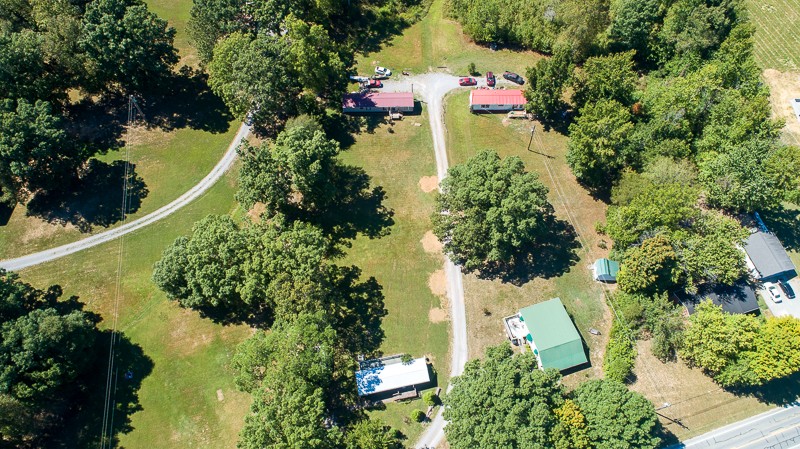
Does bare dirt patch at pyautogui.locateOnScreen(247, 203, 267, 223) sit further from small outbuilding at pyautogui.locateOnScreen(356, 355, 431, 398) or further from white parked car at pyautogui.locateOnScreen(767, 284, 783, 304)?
white parked car at pyautogui.locateOnScreen(767, 284, 783, 304)

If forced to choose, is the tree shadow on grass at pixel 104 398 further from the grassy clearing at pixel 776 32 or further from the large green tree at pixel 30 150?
the grassy clearing at pixel 776 32

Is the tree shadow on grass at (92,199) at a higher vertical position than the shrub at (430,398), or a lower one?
higher

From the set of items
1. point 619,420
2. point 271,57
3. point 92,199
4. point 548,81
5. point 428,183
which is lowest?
point 619,420

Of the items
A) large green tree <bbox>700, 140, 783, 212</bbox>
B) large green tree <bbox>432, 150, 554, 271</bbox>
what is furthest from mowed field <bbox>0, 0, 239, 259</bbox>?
large green tree <bbox>700, 140, 783, 212</bbox>

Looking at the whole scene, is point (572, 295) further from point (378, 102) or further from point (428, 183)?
point (378, 102)

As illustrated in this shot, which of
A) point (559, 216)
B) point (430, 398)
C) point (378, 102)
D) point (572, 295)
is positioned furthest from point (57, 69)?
point (572, 295)

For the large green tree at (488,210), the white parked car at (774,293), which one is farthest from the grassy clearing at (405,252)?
the white parked car at (774,293)
